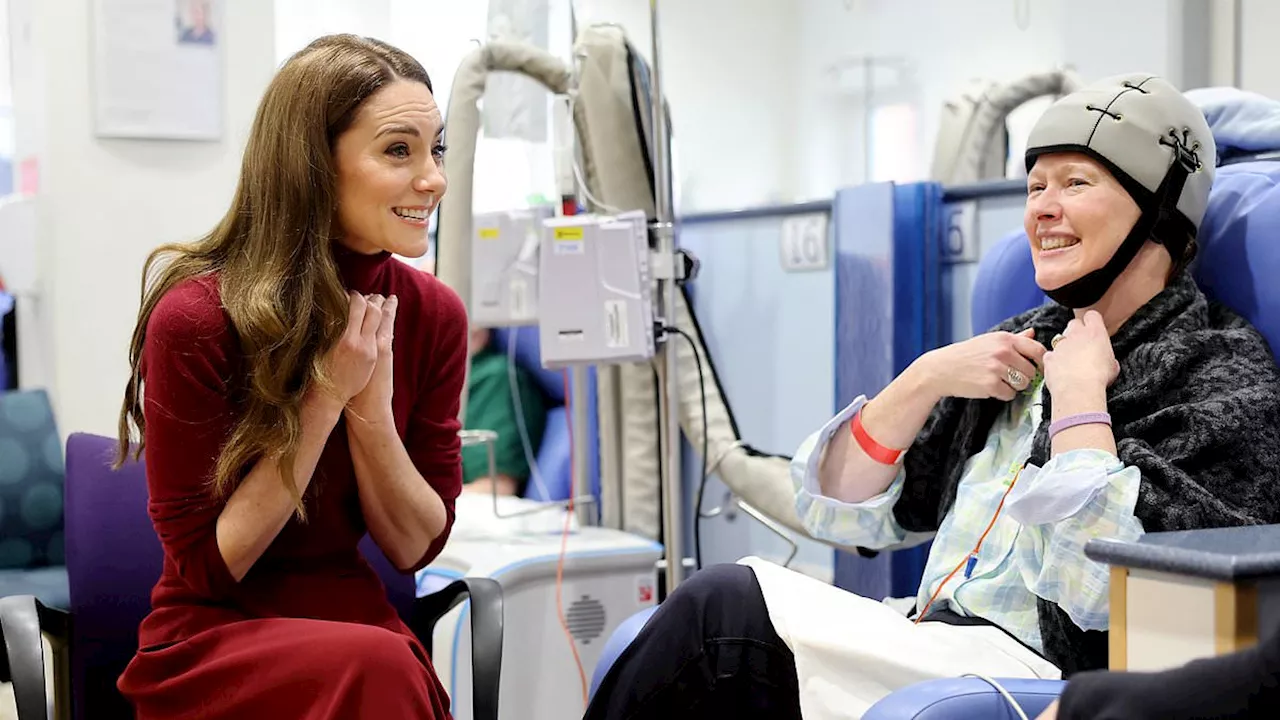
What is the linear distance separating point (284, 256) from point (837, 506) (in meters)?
0.79

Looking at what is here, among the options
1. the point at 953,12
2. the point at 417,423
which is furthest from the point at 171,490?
the point at 953,12

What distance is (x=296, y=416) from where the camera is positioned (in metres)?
1.55

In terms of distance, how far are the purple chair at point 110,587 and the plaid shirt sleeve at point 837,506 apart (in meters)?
0.44

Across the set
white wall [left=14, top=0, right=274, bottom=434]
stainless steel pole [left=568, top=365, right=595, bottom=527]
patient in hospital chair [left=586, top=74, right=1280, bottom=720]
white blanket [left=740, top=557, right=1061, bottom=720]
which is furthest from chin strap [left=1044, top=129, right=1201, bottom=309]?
white wall [left=14, top=0, right=274, bottom=434]

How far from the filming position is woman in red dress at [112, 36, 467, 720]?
4.94 feet

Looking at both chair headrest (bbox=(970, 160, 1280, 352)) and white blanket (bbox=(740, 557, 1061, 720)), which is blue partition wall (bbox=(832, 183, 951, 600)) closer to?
chair headrest (bbox=(970, 160, 1280, 352))

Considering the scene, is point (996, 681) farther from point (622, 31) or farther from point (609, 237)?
point (622, 31)

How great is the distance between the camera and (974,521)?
1.72 m

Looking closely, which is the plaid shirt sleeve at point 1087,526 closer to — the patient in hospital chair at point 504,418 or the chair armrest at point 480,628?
the chair armrest at point 480,628

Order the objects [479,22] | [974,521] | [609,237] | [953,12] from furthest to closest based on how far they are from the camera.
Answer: [953,12] < [479,22] < [609,237] < [974,521]

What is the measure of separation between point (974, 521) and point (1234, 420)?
370mm

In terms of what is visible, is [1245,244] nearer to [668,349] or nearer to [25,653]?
[668,349]

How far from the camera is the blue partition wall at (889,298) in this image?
2.56m

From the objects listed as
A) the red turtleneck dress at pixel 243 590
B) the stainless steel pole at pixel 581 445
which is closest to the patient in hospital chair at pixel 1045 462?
the red turtleneck dress at pixel 243 590
